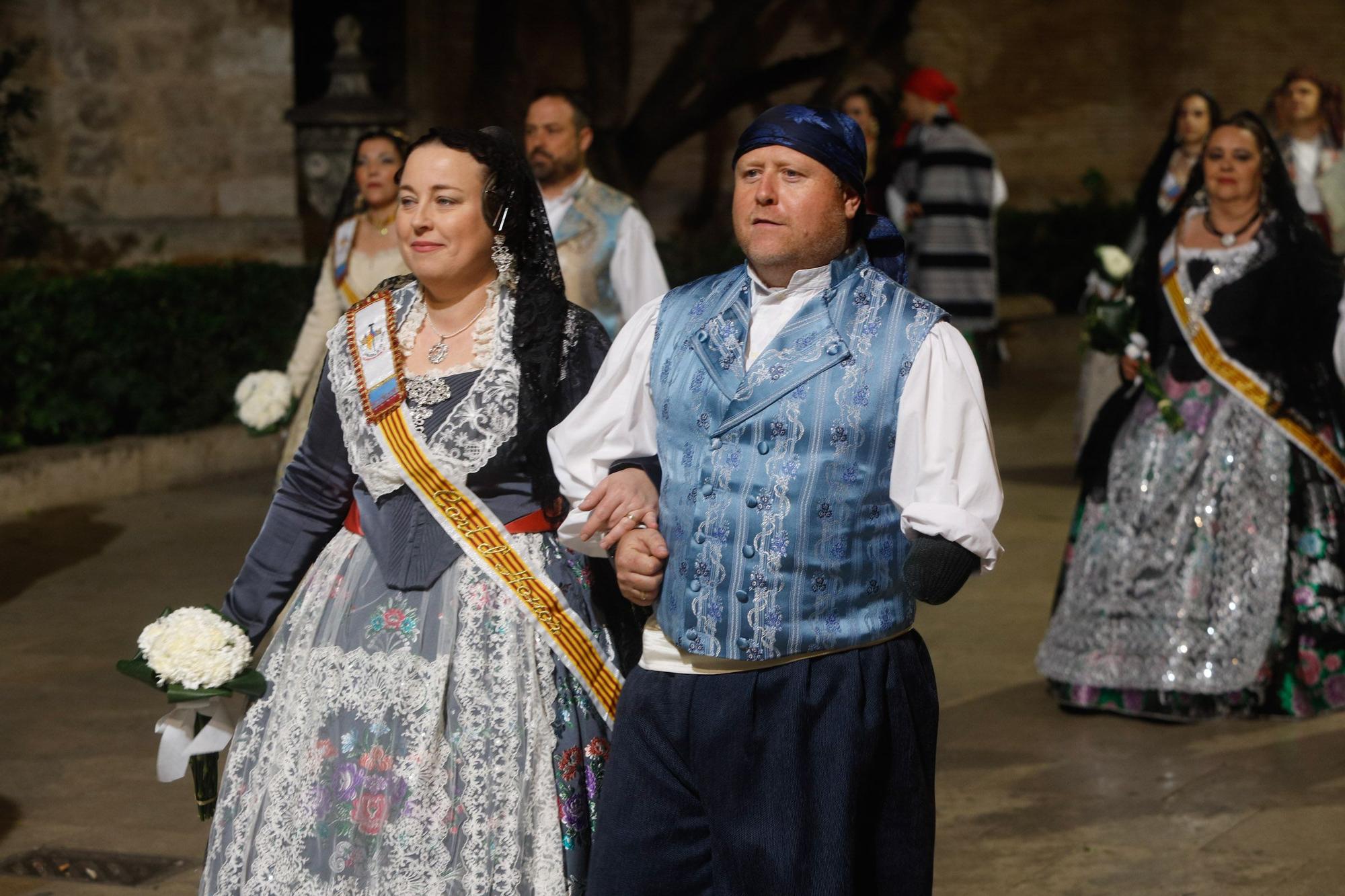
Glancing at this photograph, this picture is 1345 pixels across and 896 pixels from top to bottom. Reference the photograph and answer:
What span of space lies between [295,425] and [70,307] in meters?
4.01

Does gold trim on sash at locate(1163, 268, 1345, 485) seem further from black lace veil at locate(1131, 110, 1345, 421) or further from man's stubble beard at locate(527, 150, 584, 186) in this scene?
man's stubble beard at locate(527, 150, 584, 186)

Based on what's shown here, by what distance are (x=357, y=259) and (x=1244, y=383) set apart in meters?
2.81

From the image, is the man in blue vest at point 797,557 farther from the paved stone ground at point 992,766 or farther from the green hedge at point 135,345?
the green hedge at point 135,345

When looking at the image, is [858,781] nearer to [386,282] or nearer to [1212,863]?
[386,282]

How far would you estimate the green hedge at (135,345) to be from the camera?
9547 mm

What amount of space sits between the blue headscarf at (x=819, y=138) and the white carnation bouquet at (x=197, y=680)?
1.25 metres

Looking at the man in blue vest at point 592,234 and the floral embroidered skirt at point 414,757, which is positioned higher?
the man in blue vest at point 592,234

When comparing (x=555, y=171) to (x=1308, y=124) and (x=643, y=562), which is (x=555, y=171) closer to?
(x=643, y=562)

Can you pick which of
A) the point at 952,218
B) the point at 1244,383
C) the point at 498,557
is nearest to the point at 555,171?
the point at 1244,383

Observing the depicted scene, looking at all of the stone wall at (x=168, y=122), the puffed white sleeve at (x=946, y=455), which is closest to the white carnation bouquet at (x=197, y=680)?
the puffed white sleeve at (x=946, y=455)

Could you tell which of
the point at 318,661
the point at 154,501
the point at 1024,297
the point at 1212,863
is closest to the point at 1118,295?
the point at 1212,863

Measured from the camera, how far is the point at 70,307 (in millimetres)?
9781

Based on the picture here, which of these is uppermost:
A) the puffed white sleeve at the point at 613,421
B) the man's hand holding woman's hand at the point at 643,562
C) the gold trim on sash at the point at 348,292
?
the puffed white sleeve at the point at 613,421

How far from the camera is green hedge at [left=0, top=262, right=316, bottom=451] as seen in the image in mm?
9547
